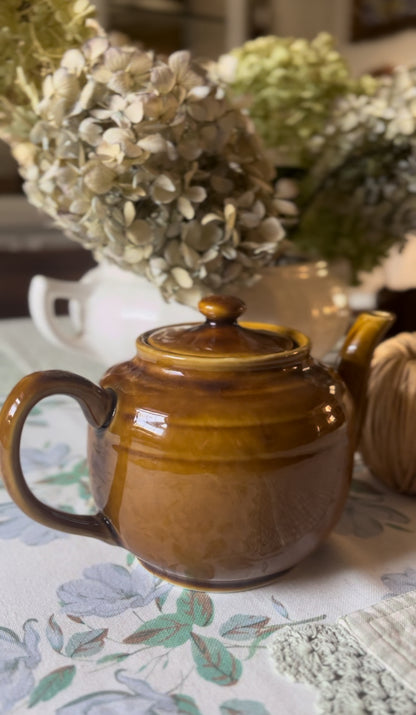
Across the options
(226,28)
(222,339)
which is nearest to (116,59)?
(222,339)

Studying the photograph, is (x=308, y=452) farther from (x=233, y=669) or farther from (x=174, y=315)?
(x=174, y=315)

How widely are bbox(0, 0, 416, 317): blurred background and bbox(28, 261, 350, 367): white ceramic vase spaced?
1.46 metres

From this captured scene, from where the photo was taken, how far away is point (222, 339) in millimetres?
375

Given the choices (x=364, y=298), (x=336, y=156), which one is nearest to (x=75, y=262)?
(x=364, y=298)

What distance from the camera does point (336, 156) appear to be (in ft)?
2.28

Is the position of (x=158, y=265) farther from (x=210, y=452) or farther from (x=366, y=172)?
(x=366, y=172)

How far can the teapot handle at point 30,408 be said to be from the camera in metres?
0.35

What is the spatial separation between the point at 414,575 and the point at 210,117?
1.11 feet

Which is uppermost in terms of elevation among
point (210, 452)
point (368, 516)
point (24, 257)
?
point (210, 452)

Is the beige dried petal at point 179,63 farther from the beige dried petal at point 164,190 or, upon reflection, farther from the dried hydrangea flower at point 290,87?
the dried hydrangea flower at point 290,87

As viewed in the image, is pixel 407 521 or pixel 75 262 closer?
pixel 407 521

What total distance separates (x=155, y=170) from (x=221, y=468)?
23 centimetres

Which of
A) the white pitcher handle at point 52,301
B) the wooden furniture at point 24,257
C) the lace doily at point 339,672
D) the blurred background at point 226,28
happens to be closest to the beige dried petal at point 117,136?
the white pitcher handle at point 52,301

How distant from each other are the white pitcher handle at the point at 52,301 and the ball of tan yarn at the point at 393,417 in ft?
0.94
